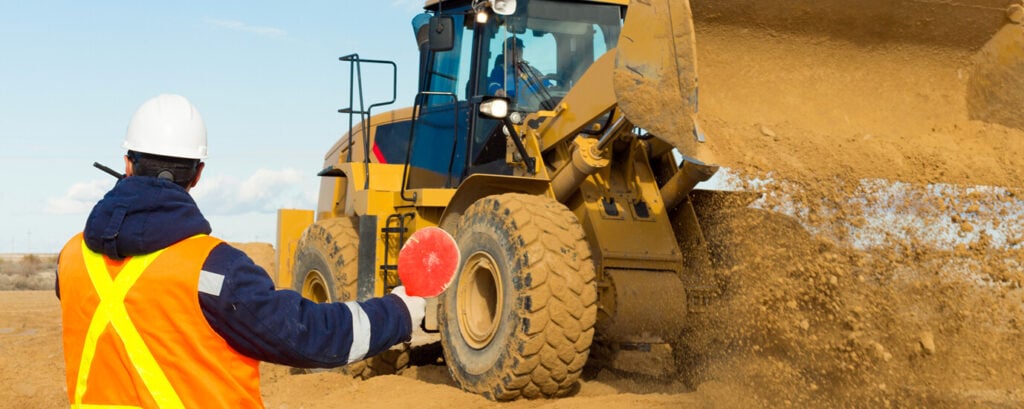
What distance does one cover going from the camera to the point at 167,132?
281 cm

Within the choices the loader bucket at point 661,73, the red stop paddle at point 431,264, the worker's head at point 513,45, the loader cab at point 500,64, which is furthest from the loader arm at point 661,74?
the red stop paddle at point 431,264

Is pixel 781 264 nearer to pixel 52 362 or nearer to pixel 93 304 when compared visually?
pixel 93 304

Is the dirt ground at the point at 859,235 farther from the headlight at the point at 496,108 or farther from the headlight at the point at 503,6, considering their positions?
the headlight at the point at 503,6

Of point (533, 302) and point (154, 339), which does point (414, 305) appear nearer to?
point (154, 339)

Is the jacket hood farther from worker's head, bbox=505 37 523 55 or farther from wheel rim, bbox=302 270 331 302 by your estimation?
wheel rim, bbox=302 270 331 302

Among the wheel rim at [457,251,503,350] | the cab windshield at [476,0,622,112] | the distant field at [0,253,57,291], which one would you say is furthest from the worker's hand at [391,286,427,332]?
the distant field at [0,253,57,291]

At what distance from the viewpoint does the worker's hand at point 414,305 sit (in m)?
3.01

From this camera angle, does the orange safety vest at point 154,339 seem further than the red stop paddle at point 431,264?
No

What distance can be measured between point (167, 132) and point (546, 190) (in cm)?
411

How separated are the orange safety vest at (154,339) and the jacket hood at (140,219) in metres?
0.03

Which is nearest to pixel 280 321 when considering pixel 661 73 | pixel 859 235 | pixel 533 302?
pixel 661 73

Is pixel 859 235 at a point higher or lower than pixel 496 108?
lower

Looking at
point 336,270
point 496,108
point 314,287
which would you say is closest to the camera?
point 496,108

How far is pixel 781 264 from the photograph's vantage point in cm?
621
